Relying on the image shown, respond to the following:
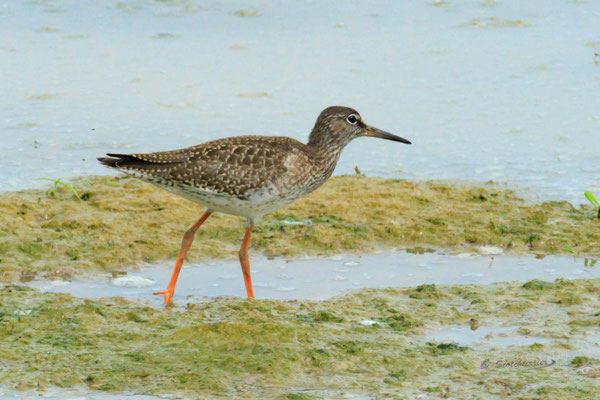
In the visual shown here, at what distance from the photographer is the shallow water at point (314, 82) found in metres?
10.8

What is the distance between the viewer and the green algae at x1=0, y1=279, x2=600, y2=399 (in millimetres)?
5949

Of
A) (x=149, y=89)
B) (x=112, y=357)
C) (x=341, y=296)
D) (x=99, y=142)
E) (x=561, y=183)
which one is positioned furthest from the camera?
(x=149, y=89)

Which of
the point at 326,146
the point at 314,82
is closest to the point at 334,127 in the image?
the point at 326,146

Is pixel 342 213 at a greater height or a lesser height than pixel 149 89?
lesser

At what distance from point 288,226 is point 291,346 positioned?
102 inches

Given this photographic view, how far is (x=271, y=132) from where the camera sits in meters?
11.2

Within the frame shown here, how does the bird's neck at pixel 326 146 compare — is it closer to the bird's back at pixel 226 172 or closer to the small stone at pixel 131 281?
the bird's back at pixel 226 172

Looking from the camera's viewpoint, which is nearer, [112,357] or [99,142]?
[112,357]

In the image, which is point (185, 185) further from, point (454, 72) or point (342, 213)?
point (454, 72)

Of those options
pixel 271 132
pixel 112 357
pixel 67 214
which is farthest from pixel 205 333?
pixel 271 132

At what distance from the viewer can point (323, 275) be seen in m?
8.08

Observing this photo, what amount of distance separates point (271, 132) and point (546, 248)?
380cm

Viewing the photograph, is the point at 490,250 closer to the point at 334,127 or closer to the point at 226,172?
the point at 334,127

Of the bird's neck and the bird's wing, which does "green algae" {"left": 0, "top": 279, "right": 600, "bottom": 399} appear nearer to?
the bird's wing
